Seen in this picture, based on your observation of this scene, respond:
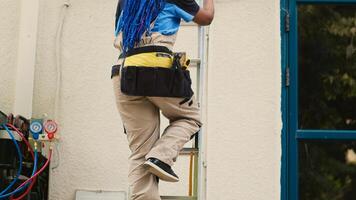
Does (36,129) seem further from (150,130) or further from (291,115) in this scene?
(291,115)

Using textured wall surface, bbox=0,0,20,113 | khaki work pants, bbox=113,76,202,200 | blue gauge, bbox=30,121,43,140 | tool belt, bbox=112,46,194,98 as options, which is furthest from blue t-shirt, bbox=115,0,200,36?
textured wall surface, bbox=0,0,20,113

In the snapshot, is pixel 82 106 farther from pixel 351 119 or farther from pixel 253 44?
pixel 351 119

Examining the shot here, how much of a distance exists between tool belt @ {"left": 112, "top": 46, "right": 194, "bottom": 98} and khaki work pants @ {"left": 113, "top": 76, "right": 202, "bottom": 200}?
0.07 meters

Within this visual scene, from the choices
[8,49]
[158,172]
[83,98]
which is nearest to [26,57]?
[8,49]

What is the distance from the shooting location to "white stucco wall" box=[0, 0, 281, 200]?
5035mm

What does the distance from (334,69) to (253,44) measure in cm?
72

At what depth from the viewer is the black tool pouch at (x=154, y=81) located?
3.38 meters

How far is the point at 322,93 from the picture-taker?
5.41 m

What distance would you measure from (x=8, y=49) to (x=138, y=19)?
76.1 inches

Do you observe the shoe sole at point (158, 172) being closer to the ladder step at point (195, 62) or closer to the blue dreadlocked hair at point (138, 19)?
the blue dreadlocked hair at point (138, 19)

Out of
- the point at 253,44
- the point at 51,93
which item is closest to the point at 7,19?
the point at 51,93

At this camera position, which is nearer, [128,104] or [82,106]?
[128,104]

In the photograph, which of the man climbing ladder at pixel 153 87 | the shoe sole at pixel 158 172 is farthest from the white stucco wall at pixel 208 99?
the shoe sole at pixel 158 172

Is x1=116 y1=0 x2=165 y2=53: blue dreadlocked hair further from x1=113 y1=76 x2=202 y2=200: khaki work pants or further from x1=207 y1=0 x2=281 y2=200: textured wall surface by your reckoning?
x1=207 y1=0 x2=281 y2=200: textured wall surface
